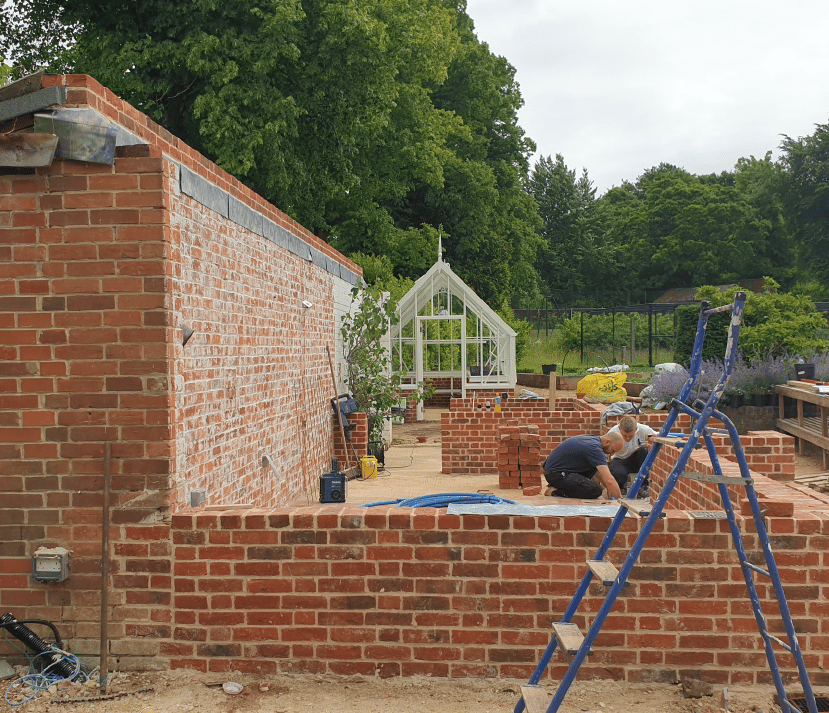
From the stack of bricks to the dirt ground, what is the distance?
5772 millimetres

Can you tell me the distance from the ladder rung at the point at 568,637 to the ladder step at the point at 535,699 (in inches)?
10.4

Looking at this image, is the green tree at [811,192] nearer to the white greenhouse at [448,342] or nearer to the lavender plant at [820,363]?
the white greenhouse at [448,342]

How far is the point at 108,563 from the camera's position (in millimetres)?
4188

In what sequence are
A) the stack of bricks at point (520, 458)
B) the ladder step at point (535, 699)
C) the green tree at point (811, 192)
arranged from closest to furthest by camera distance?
1. the ladder step at point (535, 699)
2. the stack of bricks at point (520, 458)
3. the green tree at point (811, 192)

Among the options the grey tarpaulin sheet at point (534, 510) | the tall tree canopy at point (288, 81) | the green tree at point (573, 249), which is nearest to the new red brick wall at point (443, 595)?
the grey tarpaulin sheet at point (534, 510)

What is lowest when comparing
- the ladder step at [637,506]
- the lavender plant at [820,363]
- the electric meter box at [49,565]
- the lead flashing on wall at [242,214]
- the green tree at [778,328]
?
the electric meter box at [49,565]

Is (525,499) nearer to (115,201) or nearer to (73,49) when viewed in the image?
(115,201)

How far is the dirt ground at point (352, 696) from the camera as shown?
388 cm

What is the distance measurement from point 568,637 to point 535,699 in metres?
0.33

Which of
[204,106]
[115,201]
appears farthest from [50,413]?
[204,106]

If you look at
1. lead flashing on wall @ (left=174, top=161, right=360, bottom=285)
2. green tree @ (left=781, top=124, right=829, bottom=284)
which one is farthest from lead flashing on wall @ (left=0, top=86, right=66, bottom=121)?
green tree @ (left=781, top=124, right=829, bottom=284)

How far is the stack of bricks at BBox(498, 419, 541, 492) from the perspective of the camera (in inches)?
390

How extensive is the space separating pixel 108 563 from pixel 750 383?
12383 mm

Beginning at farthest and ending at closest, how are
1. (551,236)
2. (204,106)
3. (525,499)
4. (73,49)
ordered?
1. (551,236)
2. (73,49)
3. (204,106)
4. (525,499)
